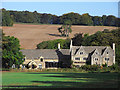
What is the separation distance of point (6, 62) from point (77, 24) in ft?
343

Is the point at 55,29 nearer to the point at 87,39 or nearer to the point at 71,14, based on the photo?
the point at 71,14

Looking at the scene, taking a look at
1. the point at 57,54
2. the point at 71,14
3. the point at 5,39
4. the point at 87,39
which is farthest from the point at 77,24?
the point at 5,39

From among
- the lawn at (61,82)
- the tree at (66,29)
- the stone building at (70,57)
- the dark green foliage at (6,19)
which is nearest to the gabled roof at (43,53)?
the stone building at (70,57)

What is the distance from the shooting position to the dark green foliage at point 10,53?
260 ft

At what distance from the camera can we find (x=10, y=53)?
3150 inches

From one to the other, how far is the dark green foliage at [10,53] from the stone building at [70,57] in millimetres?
Result: 12200

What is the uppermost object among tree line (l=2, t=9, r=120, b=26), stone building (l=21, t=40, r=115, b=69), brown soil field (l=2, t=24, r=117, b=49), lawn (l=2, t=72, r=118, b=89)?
tree line (l=2, t=9, r=120, b=26)

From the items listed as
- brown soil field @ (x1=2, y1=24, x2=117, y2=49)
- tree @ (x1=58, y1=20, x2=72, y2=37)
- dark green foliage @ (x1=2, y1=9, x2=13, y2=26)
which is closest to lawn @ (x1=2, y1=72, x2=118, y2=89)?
brown soil field @ (x1=2, y1=24, x2=117, y2=49)

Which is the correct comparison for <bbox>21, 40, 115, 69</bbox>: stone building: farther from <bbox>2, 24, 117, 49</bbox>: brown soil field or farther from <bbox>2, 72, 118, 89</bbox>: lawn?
<bbox>2, 72, 118, 89</bbox>: lawn

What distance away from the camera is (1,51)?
8012 centimetres

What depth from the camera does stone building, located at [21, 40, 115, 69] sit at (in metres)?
94.6

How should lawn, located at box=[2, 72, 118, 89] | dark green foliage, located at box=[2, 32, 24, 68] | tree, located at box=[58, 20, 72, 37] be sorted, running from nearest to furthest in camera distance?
lawn, located at box=[2, 72, 118, 89] < dark green foliage, located at box=[2, 32, 24, 68] < tree, located at box=[58, 20, 72, 37]

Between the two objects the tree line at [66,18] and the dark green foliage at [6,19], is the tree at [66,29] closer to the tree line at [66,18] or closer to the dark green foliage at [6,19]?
the dark green foliage at [6,19]

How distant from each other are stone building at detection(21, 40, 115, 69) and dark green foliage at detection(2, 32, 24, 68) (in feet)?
40.0
